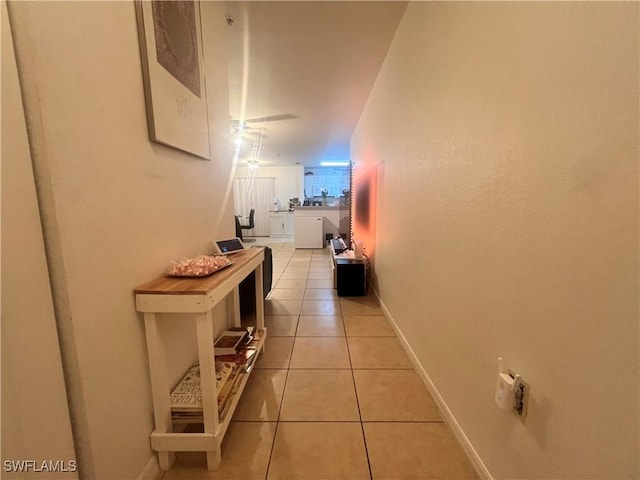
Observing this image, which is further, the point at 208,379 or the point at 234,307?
the point at 234,307

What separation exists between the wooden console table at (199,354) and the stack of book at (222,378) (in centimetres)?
5

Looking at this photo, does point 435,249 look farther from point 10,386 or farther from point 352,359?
point 10,386

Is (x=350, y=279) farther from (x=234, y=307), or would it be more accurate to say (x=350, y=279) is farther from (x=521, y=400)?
(x=521, y=400)

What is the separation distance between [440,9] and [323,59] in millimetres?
1335

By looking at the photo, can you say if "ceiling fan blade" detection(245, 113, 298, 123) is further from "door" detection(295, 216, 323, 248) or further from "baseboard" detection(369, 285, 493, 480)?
"baseboard" detection(369, 285, 493, 480)

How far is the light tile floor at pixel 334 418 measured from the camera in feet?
3.39

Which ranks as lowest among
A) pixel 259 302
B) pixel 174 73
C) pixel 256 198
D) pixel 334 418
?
pixel 334 418

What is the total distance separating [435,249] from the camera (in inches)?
54.2

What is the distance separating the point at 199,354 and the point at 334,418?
0.77 m

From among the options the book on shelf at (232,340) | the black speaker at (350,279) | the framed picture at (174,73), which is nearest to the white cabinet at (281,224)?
the black speaker at (350,279)

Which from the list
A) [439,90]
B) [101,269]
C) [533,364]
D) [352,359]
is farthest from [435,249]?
[101,269]

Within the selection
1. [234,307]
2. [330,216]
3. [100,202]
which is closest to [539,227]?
[100,202]

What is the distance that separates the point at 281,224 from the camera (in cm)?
841

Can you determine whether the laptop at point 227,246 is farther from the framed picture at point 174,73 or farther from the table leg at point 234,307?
the framed picture at point 174,73
